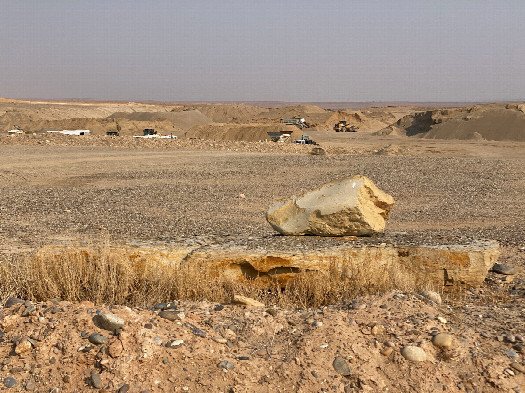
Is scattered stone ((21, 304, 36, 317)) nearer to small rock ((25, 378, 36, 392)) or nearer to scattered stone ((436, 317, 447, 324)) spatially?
small rock ((25, 378, 36, 392))

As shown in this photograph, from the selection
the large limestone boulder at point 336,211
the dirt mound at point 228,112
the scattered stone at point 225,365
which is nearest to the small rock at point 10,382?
the scattered stone at point 225,365

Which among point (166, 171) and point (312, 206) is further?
point (166, 171)

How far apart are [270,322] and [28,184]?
1583 cm

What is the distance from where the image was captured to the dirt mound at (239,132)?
41000 mm

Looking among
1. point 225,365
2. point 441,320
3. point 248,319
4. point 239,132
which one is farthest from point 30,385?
point 239,132

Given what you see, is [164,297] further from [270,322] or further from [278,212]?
[278,212]

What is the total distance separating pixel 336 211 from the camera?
7.31 m

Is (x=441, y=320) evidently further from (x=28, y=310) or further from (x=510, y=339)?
(x=28, y=310)

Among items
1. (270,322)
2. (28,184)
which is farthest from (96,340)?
(28,184)

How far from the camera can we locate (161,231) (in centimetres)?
1116

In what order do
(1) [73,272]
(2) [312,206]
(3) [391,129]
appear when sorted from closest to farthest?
(1) [73,272] → (2) [312,206] → (3) [391,129]

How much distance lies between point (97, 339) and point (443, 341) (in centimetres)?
258

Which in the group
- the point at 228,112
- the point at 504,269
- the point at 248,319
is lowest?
the point at 228,112

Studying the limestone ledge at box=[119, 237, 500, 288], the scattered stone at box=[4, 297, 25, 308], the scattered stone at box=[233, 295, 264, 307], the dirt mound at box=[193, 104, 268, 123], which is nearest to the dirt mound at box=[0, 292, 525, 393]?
the scattered stone at box=[4, 297, 25, 308]
